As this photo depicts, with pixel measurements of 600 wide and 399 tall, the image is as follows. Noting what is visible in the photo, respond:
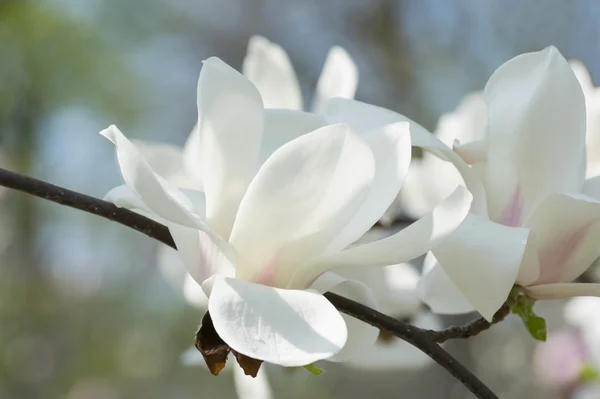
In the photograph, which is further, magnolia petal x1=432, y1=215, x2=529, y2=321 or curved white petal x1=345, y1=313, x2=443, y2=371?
curved white petal x1=345, y1=313, x2=443, y2=371

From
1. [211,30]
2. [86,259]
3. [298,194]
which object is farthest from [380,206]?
[86,259]

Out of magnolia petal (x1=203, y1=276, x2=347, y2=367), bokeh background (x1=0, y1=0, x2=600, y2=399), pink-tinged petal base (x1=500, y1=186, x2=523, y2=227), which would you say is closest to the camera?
magnolia petal (x1=203, y1=276, x2=347, y2=367)

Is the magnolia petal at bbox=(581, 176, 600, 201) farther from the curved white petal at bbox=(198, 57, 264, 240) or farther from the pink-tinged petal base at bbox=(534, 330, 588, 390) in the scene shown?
the pink-tinged petal base at bbox=(534, 330, 588, 390)

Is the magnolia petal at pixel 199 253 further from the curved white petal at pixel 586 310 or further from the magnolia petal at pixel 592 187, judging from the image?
the curved white petal at pixel 586 310

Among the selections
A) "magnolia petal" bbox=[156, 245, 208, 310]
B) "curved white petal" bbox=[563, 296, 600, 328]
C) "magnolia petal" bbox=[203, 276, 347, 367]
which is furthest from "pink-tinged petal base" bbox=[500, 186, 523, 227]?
"curved white petal" bbox=[563, 296, 600, 328]

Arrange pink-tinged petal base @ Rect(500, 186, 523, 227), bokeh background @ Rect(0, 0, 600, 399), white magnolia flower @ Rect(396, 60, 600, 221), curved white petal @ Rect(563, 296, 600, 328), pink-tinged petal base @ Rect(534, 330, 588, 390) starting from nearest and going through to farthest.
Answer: pink-tinged petal base @ Rect(500, 186, 523, 227) < white magnolia flower @ Rect(396, 60, 600, 221) < curved white petal @ Rect(563, 296, 600, 328) < pink-tinged petal base @ Rect(534, 330, 588, 390) < bokeh background @ Rect(0, 0, 600, 399)

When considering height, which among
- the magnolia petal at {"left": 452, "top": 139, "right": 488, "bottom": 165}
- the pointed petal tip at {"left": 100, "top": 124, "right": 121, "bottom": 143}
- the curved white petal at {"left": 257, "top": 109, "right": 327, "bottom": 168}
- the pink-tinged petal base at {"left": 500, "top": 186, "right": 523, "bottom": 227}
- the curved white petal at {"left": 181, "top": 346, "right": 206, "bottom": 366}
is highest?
the pointed petal tip at {"left": 100, "top": 124, "right": 121, "bottom": 143}
